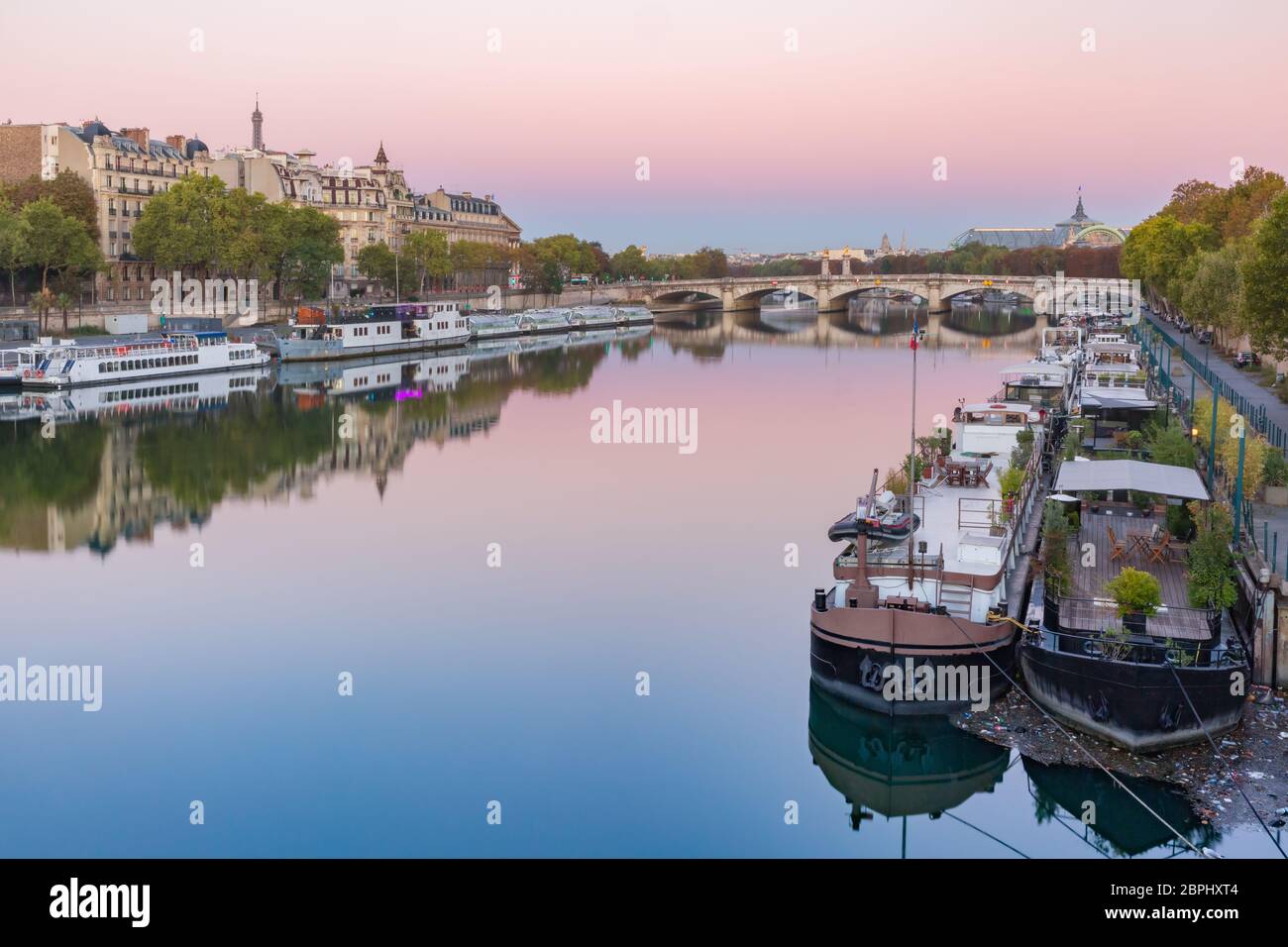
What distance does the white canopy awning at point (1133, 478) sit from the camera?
17.6m

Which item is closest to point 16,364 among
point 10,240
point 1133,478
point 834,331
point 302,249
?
point 10,240

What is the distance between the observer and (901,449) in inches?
1275

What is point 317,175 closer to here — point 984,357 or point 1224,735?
point 984,357

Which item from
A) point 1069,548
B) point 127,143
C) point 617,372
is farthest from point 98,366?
point 1069,548

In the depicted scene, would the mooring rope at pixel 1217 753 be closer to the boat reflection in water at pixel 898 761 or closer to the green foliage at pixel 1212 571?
the boat reflection in water at pixel 898 761

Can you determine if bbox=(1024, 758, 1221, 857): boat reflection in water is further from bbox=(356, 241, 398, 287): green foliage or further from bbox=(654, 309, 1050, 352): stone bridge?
bbox=(356, 241, 398, 287): green foliage

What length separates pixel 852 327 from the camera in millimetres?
88625

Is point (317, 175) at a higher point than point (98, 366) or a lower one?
higher

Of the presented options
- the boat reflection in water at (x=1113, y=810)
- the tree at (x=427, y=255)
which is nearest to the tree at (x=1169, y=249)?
the tree at (x=427, y=255)

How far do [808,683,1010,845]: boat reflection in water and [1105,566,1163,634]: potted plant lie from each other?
215 cm

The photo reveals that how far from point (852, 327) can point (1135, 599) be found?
248 ft

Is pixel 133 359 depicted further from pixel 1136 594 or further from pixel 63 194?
pixel 1136 594

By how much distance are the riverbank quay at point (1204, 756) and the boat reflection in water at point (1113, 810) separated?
0.38 feet

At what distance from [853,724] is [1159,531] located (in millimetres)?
5739
